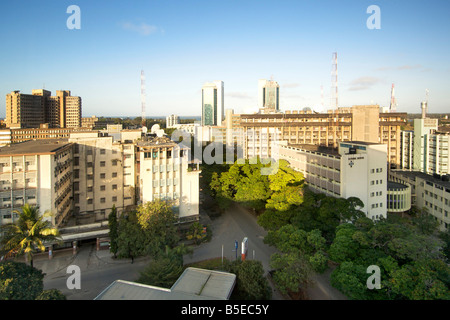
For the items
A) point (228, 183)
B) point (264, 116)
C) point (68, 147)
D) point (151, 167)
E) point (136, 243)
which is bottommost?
point (136, 243)

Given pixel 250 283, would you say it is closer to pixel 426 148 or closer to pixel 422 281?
pixel 422 281

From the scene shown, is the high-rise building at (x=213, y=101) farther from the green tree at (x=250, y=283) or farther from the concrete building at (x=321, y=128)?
the green tree at (x=250, y=283)

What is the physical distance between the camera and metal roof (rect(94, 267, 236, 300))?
37.1 ft

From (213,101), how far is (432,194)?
11866 centimetres

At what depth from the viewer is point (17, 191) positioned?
18.5 m

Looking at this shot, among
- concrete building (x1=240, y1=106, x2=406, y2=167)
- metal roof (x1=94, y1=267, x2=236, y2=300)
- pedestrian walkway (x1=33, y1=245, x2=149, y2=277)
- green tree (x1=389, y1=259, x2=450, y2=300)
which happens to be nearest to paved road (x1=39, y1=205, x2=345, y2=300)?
pedestrian walkway (x1=33, y1=245, x2=149, y2=277)

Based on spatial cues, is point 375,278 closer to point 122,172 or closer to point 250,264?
point 250,264

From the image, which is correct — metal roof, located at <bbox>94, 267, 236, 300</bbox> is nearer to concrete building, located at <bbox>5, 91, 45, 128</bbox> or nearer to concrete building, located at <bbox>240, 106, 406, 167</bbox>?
concrete building, located at <bbox>240, 106, 406, 167</bbox>

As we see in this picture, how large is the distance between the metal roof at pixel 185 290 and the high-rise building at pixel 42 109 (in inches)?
2597

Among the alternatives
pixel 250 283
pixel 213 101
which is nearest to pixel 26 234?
pixel 250 283

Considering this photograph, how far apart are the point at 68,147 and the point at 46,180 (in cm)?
425

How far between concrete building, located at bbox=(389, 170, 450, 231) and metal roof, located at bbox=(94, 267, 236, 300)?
953 inches

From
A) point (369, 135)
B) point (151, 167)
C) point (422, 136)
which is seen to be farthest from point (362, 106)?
point (151, 167)

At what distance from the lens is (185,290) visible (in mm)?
11875
